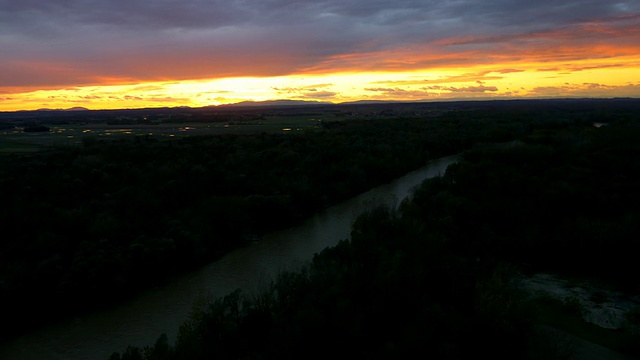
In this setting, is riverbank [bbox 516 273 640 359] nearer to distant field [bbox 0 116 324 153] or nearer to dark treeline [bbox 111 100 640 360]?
dark treeline [bbox 111 100 640 360]

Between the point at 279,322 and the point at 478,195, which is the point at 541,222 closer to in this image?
the point at 478,195

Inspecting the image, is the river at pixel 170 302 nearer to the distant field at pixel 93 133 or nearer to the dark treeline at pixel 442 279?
the dark treeline at pixel 442 279

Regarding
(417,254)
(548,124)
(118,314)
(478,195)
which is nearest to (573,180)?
(478,195)

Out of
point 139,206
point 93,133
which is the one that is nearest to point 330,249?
point 139,206

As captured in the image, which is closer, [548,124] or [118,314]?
[118,314]

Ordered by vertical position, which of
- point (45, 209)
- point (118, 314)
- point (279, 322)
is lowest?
point (118, 314)

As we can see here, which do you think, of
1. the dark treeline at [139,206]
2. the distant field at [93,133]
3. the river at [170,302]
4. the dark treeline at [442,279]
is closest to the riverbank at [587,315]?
the dark treeline at [442,279]

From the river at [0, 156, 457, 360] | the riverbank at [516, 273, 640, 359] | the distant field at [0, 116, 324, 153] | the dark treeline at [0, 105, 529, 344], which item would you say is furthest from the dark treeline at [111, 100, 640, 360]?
the distant field at [0, 116, 324, 153]

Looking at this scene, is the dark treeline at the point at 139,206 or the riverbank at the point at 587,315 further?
the dark treeline at the point at 139,206
